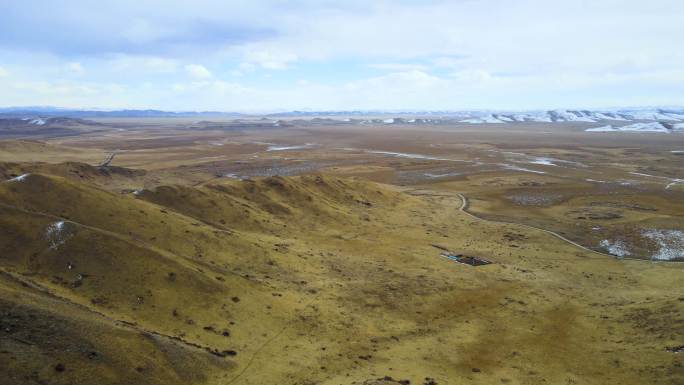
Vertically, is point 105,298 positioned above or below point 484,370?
above

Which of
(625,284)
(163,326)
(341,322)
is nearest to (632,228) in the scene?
(625,284)

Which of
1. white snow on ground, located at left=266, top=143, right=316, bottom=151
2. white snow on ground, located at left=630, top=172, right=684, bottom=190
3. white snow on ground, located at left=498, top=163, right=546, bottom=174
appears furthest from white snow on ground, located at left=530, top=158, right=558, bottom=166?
white snow on ground, located at left=266, top=143, right=316, bottom=151

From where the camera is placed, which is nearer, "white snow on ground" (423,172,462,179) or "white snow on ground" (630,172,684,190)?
"white snow on ground" (630,172,684,190)

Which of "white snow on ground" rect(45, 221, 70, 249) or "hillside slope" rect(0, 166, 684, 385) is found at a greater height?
"white snow on ground" rect(45, 221, 70, 249)

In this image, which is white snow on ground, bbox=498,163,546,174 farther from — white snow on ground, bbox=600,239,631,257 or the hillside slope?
the hillside slope

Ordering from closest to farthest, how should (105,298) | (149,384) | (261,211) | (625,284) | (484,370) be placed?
(149,384) < (484,370) < (105,298) < (625,284) < (261,211)

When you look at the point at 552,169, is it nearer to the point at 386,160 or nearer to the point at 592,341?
the point at 386,160
